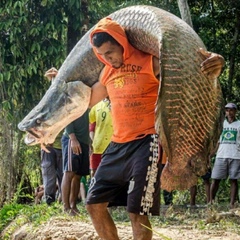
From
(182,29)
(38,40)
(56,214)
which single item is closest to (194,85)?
(182,29)

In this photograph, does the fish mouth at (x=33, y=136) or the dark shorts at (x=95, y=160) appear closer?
the fish mouth at (x=33, y=136)

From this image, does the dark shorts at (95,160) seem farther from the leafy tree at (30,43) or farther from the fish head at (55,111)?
the fish head at (55,111)

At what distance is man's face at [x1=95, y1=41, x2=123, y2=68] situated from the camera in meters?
3.29

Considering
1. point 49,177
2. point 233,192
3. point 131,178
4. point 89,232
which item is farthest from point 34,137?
point 233,192

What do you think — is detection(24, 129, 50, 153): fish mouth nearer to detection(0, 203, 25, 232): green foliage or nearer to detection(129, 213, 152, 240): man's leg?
detection(129, 213, 152, 240): man's leg

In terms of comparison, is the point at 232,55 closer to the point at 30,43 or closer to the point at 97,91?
the point at 30,43

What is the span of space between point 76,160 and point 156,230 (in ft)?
4.66

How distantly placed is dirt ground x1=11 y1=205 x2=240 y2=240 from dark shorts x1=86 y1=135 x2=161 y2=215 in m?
1.29

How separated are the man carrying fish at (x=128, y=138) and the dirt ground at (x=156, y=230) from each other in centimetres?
129

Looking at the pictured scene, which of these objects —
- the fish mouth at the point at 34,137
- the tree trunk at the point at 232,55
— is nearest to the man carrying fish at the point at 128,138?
the fish mouth at the point at 34,137

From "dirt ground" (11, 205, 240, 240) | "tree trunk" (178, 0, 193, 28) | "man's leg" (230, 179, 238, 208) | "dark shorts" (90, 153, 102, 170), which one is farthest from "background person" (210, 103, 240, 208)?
"tree trunk" (178, 0, 193, 28)

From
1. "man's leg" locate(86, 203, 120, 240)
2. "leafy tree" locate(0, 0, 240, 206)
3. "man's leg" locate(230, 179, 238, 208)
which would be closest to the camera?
"man's leg" locate(86, 203, 120, 240)

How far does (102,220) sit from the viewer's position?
353cm

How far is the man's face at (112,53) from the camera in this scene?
3.29 meters
